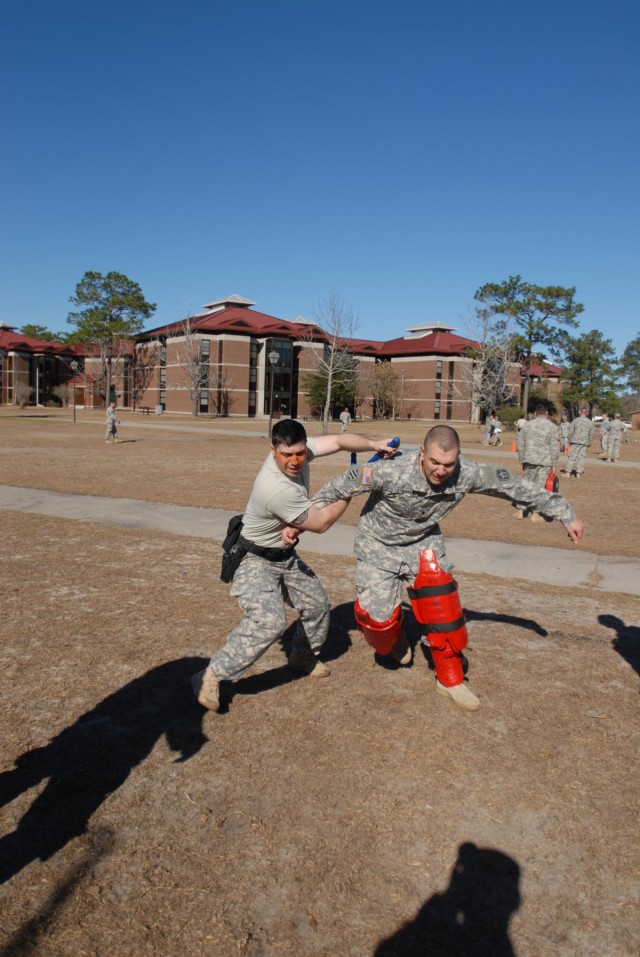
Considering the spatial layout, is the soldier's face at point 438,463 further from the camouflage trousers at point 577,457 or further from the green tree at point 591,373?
the green tree at point 591,373

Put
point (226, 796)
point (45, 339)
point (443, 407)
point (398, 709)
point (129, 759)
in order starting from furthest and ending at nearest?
1. point (45, 339)
2. point (443, 407)
3. point (398, 709)
4. point (129, 759)
5. point (226, 796)

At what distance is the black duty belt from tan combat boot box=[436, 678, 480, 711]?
1.30 m

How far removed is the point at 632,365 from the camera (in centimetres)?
12325

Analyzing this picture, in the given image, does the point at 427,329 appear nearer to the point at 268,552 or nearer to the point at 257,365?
the point at 257,365

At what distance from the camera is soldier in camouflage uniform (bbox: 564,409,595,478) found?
20.0m

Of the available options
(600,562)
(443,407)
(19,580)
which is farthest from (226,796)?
(443,407)

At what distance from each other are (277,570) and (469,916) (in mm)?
2269

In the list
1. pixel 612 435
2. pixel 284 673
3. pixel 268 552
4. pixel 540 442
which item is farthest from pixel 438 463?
pixel 612 435

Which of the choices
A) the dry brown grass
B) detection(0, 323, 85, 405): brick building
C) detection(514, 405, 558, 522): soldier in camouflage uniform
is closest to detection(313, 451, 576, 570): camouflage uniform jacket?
the dry brown grass

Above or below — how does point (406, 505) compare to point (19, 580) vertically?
above

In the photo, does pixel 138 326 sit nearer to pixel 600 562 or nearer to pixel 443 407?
pixel 443 407

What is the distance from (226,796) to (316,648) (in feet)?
4.79

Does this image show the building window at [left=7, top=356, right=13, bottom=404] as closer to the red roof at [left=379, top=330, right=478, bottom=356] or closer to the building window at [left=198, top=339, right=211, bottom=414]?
the building window at [left=198, top=339, right=211, bottom=414]

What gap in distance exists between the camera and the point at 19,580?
22.8ft
